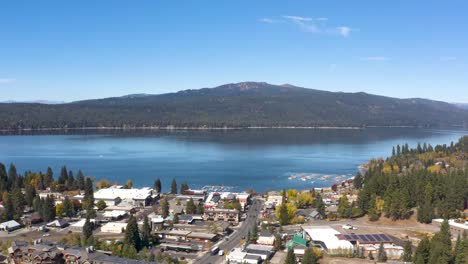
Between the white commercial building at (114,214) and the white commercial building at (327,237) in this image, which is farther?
the white commercial building at (114,214)

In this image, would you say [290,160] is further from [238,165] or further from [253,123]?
[253,123]

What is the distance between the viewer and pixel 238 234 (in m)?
18.9

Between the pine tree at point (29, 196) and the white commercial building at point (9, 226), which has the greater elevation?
the pine tree at point (29, 196)

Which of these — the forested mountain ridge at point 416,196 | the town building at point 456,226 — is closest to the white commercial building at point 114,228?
the forested mountain ridge at point 416,196

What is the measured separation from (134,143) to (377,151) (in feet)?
108

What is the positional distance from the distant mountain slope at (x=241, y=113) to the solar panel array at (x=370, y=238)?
7814 centimetres

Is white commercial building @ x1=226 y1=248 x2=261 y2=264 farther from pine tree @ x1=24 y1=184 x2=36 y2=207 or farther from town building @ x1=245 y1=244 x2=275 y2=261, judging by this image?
pine tree @ x1=24 y1=184 x2=36 y2=207

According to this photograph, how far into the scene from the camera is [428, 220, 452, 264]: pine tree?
13.5 meters

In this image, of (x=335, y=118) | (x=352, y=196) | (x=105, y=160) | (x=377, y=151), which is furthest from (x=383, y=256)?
(x=335, y=118)

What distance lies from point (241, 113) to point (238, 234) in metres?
95.3

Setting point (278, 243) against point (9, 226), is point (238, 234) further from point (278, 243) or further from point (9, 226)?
point (9, 226)

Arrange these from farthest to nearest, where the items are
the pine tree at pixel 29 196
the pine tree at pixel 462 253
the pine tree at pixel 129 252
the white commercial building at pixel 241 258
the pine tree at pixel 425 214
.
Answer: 1. the pine tree at pixel 29 196
2. the pine tree at pixel 425 214
3. the white commercial building at pixel 241 258
4. the pine tree at pixel 129 252
5. the pine tree at pixel 462 253

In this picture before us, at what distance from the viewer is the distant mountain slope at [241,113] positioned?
93.1m

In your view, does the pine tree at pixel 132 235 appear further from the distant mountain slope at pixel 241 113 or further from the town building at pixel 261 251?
the distant mountain slope at pixel 241 113
